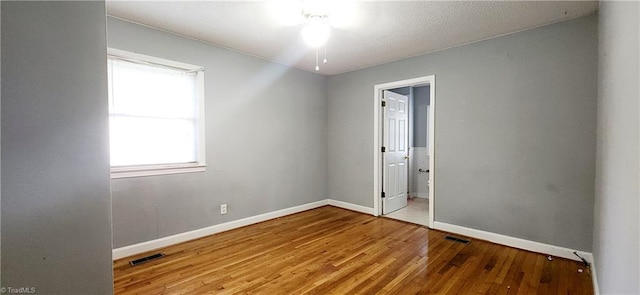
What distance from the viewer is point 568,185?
8.71ft

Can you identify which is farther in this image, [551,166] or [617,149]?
[551,166]

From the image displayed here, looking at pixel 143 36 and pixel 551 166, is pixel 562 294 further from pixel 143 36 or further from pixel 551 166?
pixel 143 36

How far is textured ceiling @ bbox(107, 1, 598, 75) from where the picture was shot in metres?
2.37

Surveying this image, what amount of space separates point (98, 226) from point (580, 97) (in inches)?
149

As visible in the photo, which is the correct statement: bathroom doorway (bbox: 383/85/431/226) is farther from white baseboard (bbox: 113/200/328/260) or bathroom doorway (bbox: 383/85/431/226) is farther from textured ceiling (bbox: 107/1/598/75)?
white baseboard (bbox: 113/200/328/260)

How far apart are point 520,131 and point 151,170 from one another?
4.09 meters

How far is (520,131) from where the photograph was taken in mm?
2922

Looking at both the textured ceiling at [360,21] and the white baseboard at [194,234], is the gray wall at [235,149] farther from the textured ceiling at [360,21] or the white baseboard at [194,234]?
the textured ceiling at [360,21]

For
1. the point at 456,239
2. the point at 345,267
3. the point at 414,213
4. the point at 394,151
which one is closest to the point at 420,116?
the point at 394,151

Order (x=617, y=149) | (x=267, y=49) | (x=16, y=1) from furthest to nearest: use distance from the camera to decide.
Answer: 1. (x=267, y=49)
2. (x=617, y=149)
3. (x=16, y=1)

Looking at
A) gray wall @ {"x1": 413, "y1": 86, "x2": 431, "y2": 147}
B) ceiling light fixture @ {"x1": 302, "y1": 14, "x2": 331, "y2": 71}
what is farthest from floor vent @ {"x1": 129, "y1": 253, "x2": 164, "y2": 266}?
gray wall @ {"x1": 413, "y1": 86, "x2": 431, "y2": 147}

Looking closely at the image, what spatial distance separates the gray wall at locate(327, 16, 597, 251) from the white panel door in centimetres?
67

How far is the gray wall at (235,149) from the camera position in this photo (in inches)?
111

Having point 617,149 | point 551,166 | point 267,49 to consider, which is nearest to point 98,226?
point 617,149
